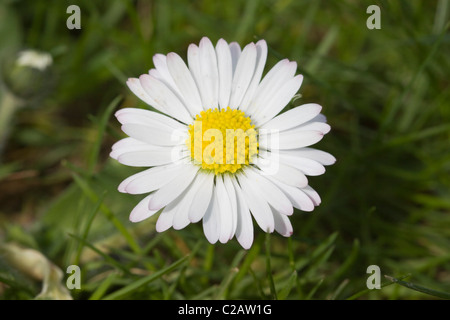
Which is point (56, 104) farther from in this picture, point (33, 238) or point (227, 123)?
point (227, 123)

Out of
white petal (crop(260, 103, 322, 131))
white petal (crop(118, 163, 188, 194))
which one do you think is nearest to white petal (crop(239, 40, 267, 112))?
white petal (crop(260, 103, 322, 131))

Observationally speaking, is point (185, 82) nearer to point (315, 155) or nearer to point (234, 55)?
point (234, 55)

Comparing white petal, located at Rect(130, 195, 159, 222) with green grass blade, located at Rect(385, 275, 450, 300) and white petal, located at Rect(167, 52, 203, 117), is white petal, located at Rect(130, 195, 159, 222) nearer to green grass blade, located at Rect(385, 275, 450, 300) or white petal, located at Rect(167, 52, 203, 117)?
white petal, located at Rect(167, 52, 203, 117)

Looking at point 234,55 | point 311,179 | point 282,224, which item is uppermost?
point 234,55

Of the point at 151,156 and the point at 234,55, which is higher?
the point at 234,55

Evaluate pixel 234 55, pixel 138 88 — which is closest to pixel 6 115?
pixel 138 88
